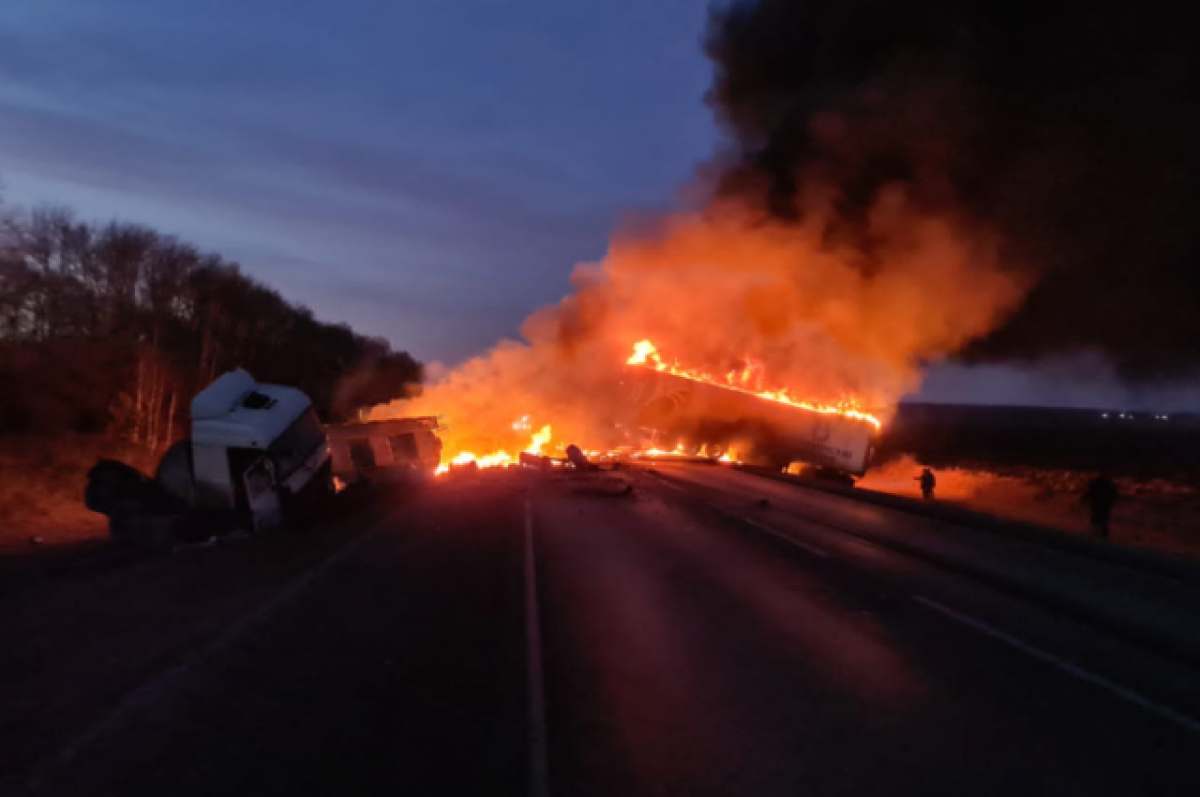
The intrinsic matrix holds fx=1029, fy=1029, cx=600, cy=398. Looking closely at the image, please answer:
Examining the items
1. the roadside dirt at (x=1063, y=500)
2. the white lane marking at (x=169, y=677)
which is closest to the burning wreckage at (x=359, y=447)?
the roadside dirt at (x=1063, y=500)

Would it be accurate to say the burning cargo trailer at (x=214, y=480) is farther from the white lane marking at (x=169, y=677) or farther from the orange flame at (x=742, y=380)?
the orange flame at (x=742, y=380)

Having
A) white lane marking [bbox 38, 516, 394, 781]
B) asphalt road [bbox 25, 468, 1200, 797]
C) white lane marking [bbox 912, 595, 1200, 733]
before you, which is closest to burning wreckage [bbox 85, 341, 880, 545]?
white lane marking [bbox 38, 516, 394, 781]

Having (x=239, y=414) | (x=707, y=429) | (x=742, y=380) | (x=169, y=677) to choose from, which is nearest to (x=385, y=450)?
(x=239, y=414)

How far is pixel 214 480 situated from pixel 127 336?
62.6ft

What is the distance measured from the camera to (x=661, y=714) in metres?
6.02

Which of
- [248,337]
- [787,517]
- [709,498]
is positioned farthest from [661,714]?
[248,337]

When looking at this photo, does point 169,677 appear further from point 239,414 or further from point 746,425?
point 746,425

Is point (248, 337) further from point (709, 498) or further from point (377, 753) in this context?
point (377, 753)

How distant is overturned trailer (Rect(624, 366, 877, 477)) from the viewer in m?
31.0

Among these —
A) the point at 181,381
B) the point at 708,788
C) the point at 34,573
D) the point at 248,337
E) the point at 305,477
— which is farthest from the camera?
the point at 248,337

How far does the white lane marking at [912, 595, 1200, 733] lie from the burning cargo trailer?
1023 cm

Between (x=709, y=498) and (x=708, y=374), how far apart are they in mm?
11167

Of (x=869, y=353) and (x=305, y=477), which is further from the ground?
(x=869, y=353)

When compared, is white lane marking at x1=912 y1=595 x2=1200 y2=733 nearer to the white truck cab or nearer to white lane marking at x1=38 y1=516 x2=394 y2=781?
white lane marking at x1=38 y1=516 x2=394 y2=781
